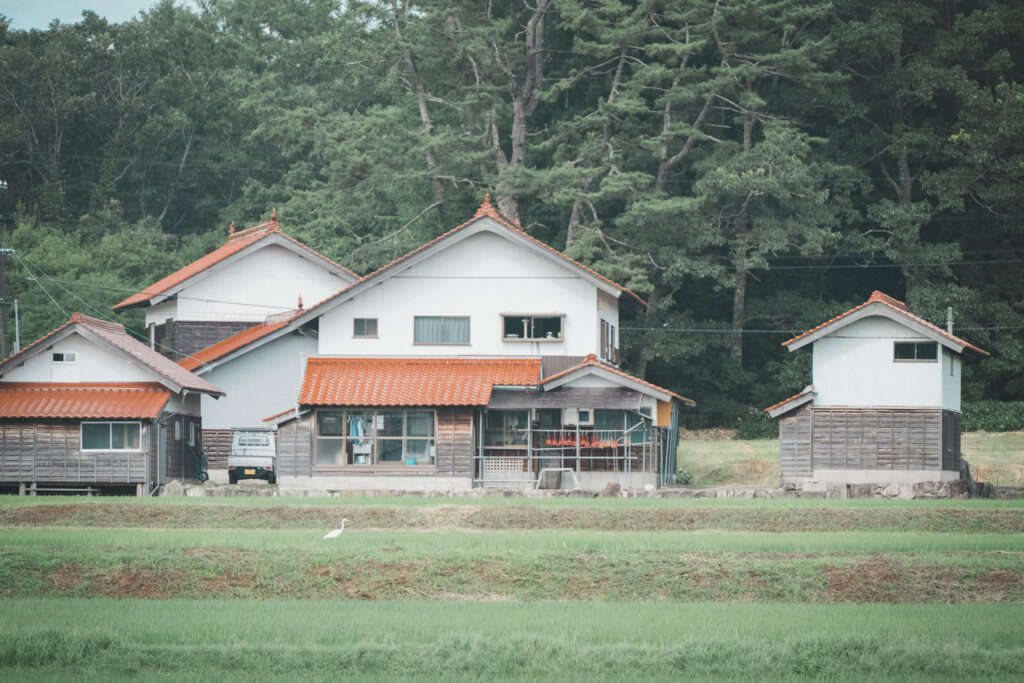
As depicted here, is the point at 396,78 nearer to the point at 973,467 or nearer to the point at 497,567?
the point at 973,467

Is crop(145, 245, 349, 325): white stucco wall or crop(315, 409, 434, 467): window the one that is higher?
crop(145, 245, 349, 325): white stucco wall

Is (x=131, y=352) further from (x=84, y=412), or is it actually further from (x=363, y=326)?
(x=363, y=326)

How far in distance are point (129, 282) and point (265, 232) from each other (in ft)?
59.4

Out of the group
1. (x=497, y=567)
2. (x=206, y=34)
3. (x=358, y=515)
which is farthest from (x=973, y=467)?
(x=206, y=34)

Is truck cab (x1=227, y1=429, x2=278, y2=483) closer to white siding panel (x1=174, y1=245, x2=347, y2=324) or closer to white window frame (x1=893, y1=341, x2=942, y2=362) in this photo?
white siding panel (x1=174, y1=245, x2=347, y2=324)

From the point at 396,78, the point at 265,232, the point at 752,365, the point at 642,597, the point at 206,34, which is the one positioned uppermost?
the point at 206,34

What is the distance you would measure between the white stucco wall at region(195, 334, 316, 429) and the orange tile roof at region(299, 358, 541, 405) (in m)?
3.65

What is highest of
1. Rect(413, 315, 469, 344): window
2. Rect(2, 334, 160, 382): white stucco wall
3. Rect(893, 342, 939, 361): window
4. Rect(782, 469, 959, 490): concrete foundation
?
Rect(413, 315, 469, 344): window

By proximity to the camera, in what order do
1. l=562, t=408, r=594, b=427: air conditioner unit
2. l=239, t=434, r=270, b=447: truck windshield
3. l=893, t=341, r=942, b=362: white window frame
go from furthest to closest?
1. l=239, t=434, r=270, b=447: truck windshield
2. l=562, t=408, r=594, b=427: air conditioner unit
3. l=893, t=341, r=942, b=362: white window frame

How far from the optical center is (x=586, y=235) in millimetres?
48562

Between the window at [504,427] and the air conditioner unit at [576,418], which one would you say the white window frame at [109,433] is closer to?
the window at [504,427]

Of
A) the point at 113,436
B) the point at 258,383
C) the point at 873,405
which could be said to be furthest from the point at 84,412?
the point at 873,405

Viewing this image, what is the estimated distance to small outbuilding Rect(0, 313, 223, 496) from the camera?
117 ft

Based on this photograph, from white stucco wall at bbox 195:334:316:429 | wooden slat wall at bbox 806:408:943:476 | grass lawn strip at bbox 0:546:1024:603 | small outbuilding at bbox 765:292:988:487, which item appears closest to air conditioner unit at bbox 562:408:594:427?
small outbuilding at bbox 765:292:988:487
